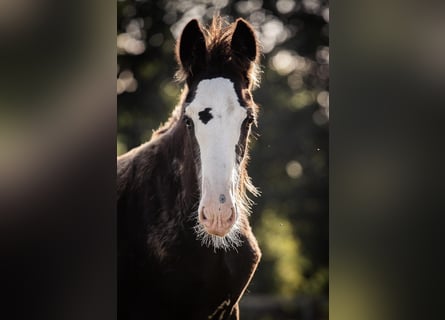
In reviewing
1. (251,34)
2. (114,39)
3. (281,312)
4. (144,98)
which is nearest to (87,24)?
(114,39)

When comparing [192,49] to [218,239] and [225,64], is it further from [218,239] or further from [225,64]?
[218,239]

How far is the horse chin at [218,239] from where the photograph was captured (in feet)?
14.3

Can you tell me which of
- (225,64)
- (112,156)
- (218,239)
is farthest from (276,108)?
(112,156)

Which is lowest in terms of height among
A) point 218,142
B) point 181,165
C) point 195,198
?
point 195,198

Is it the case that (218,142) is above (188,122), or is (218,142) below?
below

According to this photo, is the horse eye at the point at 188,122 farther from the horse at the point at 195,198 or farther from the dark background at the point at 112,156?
the dark background at the point at 112,156

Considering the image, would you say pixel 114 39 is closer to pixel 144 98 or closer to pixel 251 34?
pixel 144 98

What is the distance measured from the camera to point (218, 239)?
4.37 meters

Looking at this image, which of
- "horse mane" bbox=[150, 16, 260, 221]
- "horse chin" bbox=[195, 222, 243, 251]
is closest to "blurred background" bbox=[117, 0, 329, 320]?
"horse mane" bbox=[150, 16, 260, 221]

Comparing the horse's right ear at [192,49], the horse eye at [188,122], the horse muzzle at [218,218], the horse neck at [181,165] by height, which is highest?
the horse's right ear at [192,49]

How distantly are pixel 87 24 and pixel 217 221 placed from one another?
1566mm

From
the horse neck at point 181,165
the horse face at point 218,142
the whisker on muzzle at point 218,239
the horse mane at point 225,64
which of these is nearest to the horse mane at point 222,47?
the horse mane at point 225,64

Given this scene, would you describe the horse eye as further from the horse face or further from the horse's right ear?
the horse's right ear

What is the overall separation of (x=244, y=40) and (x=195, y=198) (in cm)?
110
